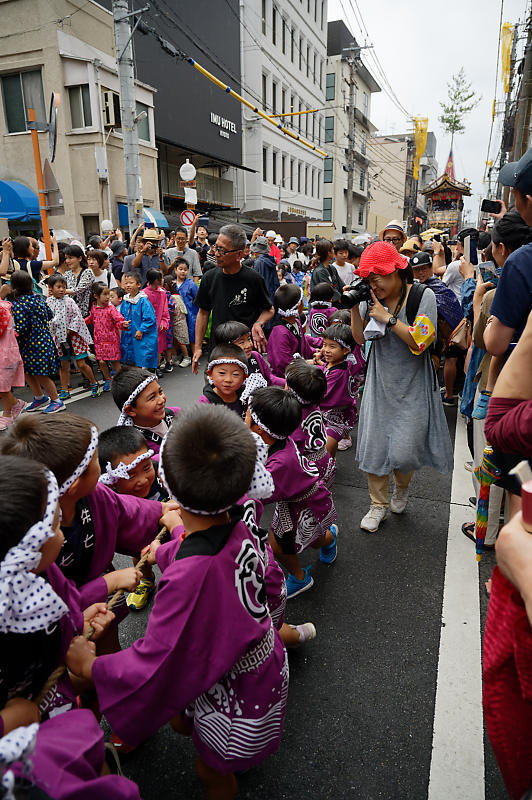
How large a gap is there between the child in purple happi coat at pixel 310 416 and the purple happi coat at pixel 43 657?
Result: 1.78 metres

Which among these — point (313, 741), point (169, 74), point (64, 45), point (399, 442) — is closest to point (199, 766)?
point (313, 741)

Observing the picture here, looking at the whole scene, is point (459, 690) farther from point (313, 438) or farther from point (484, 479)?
point (313, 438)

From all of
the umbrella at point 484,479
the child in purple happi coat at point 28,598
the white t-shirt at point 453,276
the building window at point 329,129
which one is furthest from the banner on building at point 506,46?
the building window at point 329,129

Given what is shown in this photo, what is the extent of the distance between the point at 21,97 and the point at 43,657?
20.3 m

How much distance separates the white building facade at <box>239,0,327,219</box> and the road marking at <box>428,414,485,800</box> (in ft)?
91.1

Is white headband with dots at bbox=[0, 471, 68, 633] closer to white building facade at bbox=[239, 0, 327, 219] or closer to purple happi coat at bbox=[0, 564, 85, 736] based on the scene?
purple happi coat at bbox=[0, 564, 85, 736]

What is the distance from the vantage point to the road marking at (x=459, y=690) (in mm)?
1760

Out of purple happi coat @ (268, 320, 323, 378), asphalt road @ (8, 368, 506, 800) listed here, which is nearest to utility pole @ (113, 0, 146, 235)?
purple happi coat @ (268, 320, 323, 378)

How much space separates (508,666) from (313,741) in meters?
1.17

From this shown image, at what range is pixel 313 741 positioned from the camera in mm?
1919

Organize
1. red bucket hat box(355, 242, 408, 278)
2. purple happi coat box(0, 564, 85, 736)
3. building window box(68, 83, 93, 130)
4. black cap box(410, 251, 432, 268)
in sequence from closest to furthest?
purple happi coat box(0, 564, 85, 736), red bucket hat box(355, 242, 408, 278), black cap box(410, 251, 432, 268), building window box(68, 83, 93, 130)

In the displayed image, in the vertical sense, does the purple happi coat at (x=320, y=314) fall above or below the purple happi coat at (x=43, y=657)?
above

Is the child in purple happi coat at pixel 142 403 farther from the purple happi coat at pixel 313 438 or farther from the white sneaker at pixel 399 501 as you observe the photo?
the white sneaker at pixel 399 501

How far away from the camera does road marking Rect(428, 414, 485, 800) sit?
1.76 metres
